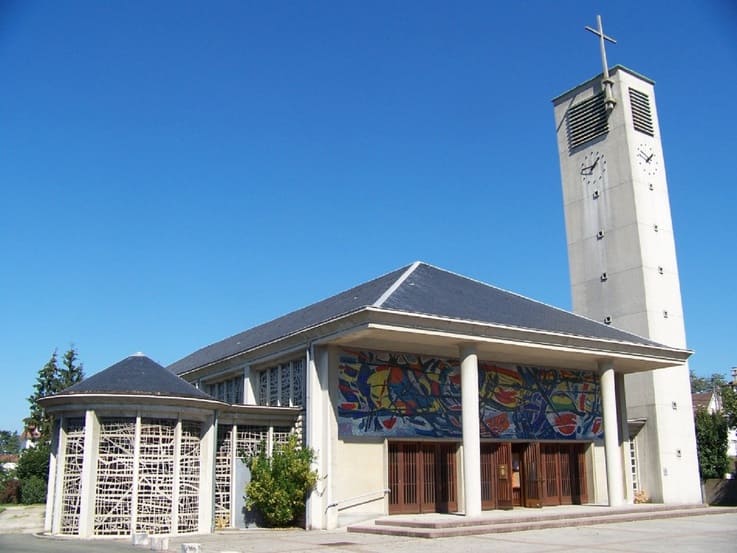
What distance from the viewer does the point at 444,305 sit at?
63.0ft

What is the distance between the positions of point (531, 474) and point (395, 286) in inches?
298

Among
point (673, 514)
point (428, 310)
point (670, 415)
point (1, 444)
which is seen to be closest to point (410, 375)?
point (428, 310)

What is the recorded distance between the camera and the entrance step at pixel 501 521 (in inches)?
621

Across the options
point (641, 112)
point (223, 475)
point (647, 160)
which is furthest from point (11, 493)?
Result: point (641, 112)

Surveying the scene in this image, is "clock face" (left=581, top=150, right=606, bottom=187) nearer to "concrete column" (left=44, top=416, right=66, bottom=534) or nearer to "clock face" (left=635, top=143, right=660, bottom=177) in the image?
"clock face" (left=635, top=143, right=660, bottom=177)

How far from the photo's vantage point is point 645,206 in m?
29.0

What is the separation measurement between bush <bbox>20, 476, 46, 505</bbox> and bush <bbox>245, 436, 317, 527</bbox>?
1620 centimetres

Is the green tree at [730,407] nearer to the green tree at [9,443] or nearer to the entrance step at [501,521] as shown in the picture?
the entrance step at [501,521]

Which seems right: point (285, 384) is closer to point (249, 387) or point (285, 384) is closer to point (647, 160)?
point (249, 387)

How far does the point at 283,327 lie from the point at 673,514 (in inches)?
524

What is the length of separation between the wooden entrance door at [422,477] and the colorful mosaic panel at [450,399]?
50 cm

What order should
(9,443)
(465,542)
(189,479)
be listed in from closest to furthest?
(465,542), (189,479), (9,443)

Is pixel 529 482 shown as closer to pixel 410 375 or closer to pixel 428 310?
pixel 410 375

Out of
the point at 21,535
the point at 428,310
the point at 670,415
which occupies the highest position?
the point at 428,310
